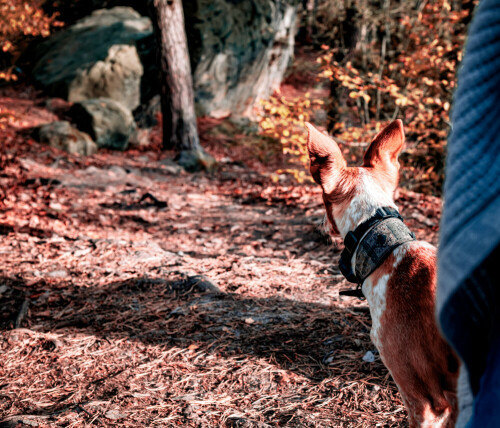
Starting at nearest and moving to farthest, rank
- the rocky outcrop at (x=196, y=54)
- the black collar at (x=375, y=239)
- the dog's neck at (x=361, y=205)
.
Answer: the black collar at (x=375, y=239)
the dog's neck at (x=361, y=205)
the rocky outcrop at (x=196, y=54)

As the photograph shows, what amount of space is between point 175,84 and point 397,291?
999 centimetres

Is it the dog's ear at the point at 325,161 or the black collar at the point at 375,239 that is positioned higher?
the dog's ear at the point at 325,161

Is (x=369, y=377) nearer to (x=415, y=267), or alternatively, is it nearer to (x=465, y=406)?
(x=415, y=267)

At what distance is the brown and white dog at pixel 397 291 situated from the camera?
75.0 inches

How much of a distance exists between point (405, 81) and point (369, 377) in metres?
8.35

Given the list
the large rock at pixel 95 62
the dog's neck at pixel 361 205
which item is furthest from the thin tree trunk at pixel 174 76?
the dog's neck at pixel 361 205

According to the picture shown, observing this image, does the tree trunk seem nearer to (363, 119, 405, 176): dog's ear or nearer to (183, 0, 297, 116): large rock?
(183, 0, 297, 116): large rock

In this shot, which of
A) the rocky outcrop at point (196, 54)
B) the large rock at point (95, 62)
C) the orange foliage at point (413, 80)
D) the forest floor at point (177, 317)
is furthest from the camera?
the rocky outcrop at point (196, 54)

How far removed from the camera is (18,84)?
1377 centimetres

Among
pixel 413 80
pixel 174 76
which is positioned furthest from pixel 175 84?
pixel 413 80

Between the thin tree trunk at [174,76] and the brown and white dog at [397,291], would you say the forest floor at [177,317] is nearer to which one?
the brown and white dog at [397,291]

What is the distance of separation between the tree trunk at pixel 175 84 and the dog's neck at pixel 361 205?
8.57 meters

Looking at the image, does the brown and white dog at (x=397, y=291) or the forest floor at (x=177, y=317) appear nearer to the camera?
the brown and white dog at (x=397, y=291)

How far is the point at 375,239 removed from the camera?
2.17 metres
